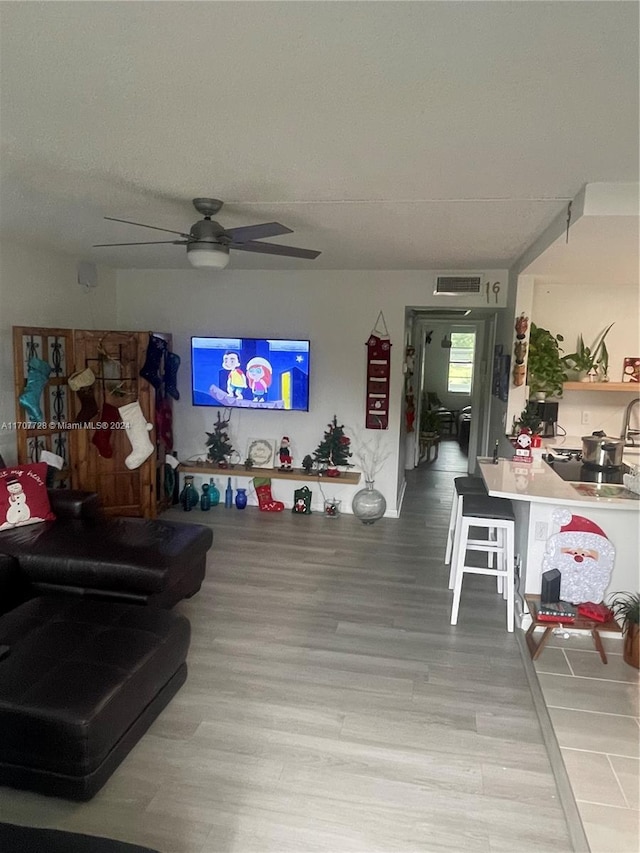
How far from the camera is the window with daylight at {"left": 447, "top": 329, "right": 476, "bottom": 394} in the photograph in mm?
10867

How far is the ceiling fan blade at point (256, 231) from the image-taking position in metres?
2.49

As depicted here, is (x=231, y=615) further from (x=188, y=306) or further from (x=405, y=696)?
(x=188, y=306)

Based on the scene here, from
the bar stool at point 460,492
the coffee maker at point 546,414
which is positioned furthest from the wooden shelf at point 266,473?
the coffee maker at point 546,414

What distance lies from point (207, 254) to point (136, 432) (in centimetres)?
252

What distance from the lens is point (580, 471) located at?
345 centimetres

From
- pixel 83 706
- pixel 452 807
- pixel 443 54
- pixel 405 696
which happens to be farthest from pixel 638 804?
pixel 443 54

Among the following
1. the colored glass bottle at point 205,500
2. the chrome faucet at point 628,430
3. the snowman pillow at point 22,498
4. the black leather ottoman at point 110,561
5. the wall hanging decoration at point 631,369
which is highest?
the wall hanging decoration at point 631,369

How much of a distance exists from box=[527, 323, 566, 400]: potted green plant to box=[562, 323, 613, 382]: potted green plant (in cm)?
10

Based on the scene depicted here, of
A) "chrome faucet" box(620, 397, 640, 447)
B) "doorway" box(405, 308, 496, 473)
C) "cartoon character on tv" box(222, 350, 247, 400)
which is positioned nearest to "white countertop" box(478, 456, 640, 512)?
"chrome faucet" box(620, 397, 640, 447)

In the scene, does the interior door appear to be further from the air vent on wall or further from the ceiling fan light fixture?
the air vent on wall

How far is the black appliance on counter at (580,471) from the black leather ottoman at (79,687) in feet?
7.66

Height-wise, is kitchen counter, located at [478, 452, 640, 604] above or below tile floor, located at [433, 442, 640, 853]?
above

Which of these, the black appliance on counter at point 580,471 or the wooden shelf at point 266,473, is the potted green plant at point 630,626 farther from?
the wooden shelf at point 266,473

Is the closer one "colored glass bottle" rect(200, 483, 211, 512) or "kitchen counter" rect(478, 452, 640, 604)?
"kitchen counter" rect(478, 452, 640, 604)
